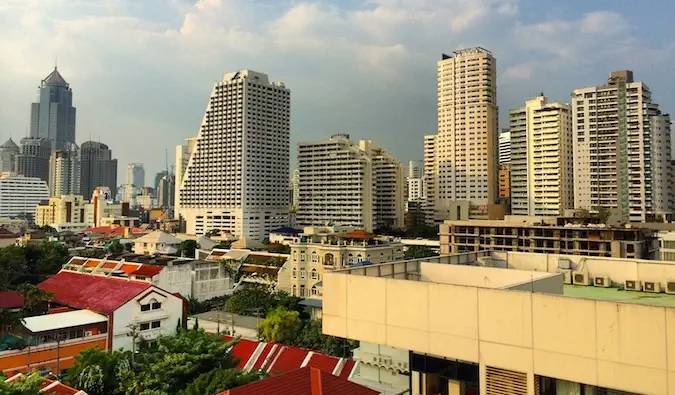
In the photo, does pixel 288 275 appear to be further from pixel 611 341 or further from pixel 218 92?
pixel 218 92

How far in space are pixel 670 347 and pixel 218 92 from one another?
94.1 m

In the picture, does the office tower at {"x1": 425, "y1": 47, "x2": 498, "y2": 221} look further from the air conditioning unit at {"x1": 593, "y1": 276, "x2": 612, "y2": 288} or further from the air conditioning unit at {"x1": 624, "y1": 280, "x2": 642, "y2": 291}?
the air conditioning unit at {"x1": 624, "y1": 280, "x2": 642, "y2": 291}

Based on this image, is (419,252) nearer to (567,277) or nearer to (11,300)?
(11,300)

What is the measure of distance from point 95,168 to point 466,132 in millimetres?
140455

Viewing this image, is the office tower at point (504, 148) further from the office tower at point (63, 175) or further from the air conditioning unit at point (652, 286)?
the air conditioning unit at point (652, 286)

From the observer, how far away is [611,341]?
824cm

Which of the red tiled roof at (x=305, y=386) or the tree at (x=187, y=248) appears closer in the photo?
the red tiled roof at (x=305, y=386)

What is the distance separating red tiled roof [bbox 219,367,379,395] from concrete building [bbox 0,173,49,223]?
493 feet

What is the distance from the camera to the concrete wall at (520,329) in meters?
8.00

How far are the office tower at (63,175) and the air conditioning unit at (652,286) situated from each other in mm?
176700

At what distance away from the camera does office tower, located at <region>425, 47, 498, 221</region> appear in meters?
91.4

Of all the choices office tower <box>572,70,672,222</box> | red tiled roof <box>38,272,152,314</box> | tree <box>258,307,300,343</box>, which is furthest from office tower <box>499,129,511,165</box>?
red tiled roof <box>38,272,152,314</box>

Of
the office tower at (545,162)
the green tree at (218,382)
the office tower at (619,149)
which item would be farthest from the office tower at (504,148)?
the green tree at (218,382)

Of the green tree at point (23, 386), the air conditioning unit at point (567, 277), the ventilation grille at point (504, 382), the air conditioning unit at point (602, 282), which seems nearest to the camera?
the ventilation grille at point (504, 382)
